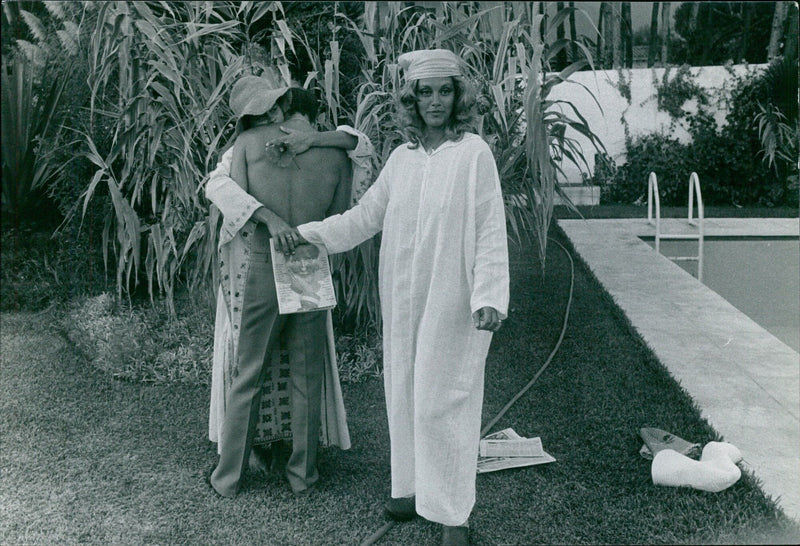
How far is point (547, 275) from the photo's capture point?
6855 millimetres

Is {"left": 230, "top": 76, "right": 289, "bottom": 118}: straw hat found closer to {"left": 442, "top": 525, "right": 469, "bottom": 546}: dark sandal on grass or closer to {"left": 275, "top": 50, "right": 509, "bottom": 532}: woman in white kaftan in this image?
{"left": 275, "top": 50, "right": 509, "bottom": 532}: woman in white kaftan

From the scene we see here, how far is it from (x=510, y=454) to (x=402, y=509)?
69cm

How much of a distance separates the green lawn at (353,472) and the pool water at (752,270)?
10.7 feet

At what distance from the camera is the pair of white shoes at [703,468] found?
112 inches

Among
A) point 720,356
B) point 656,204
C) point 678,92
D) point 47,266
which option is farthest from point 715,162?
point 47,266

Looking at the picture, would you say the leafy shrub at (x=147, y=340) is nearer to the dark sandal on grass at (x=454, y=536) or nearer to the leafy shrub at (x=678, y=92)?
the dark sandal on grass at (x=454, y=536)

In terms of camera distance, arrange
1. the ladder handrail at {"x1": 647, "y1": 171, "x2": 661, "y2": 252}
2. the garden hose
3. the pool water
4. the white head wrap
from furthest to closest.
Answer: the ladder handrail at {"x1": 647, "y1": 171, "x2": 661, "y2": 252}, the pool water, the garden hose, the white head wrap

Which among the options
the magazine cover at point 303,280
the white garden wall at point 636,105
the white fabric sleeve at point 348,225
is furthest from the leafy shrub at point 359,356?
the white garden wall at point 636,105

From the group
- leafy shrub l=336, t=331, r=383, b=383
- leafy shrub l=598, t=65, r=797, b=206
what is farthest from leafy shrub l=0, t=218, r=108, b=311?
leafy shrub l=598, t=65, r=797, b=206

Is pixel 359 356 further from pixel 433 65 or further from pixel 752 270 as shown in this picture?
pixel 752 270

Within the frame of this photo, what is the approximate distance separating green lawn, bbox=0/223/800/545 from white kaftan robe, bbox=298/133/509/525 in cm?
36

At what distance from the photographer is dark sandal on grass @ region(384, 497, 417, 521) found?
2742 mm

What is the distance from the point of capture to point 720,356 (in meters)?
4.63

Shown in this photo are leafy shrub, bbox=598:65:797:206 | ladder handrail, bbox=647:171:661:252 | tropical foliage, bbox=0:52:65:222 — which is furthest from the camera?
leafy shrub, bbox=598:65:797:206
